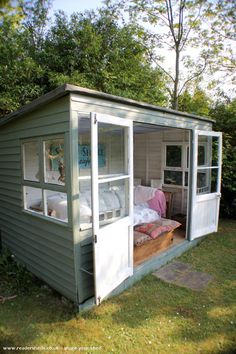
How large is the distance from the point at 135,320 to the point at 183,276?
1208 mm

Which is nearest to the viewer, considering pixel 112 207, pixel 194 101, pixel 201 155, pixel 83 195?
pixel 83 195

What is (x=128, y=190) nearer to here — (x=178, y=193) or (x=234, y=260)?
(x=234, y=260)

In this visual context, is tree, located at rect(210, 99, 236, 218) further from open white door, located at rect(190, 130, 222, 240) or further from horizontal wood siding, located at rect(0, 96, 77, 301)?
horizontal wood siding, located at rect(0, 96, 77, 301)

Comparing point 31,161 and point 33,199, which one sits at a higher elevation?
point 31,161

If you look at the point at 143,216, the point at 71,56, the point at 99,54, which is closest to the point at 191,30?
the point at 99,54

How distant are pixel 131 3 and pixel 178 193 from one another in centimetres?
766

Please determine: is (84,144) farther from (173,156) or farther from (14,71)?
(14,71)

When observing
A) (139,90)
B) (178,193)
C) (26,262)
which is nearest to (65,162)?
(26,262)

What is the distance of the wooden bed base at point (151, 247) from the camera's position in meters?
3.52

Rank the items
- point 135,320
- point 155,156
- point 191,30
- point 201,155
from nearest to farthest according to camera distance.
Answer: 1. point 135,320
2. point 201,155
3. point 155,156
4. point 191,30

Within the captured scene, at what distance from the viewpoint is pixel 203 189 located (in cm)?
468

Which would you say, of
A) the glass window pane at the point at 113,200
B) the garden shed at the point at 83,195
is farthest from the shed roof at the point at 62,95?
the glass window pane at the point at 113,200

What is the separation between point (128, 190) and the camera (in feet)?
9.58

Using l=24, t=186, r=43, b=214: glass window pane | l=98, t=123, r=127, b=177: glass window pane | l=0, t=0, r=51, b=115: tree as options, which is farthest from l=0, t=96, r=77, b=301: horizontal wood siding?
l=0, t=0, r=51, b=115: tree
